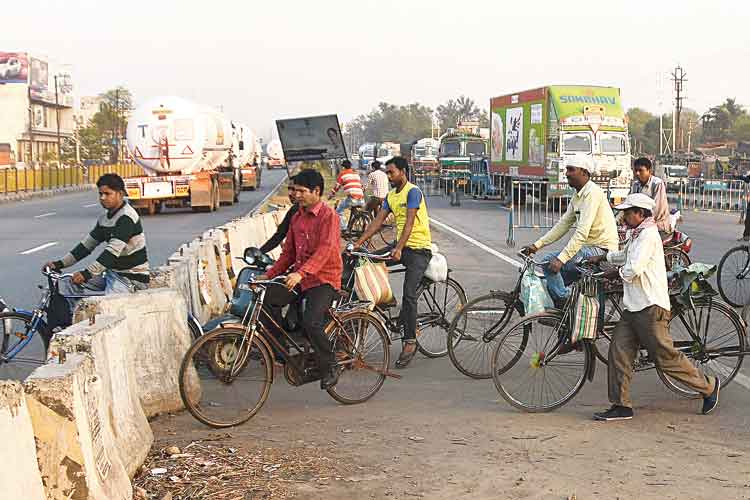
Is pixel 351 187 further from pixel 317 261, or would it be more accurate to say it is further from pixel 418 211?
pixel 317 261

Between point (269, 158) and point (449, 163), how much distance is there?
5476 centimetres

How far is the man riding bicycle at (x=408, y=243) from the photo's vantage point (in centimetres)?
839

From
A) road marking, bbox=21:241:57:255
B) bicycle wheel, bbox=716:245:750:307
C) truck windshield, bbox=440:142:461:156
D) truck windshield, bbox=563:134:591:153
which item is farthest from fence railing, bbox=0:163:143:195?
bicycle wheel, bbox=716:245:750:307

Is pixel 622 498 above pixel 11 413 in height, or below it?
below

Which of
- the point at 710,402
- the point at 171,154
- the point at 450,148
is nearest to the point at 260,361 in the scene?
the point at 710,402

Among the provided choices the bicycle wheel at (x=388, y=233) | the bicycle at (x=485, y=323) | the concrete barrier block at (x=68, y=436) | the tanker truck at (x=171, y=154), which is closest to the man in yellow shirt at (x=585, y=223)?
the bicycle at (x=485, y=323)

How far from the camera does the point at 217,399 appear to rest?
6.79 meters

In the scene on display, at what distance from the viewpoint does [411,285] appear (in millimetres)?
8367

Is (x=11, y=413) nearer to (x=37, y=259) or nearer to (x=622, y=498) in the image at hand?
(x=622, y=498)

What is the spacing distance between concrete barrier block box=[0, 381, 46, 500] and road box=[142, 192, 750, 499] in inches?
64.3

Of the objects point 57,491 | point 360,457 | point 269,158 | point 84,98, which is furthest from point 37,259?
point 84,98

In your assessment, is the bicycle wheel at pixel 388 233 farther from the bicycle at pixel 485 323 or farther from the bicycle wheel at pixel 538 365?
the bicycle wheel at pixel 538 365

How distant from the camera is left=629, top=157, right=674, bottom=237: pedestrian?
11469mm

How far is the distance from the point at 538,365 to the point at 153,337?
Answer: 269 cm
